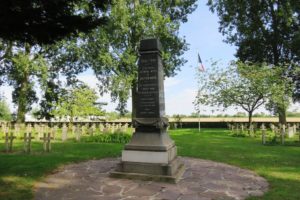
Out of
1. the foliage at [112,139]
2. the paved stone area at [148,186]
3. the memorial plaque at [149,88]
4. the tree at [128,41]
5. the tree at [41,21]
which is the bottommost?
the paved stone area at [148,186]

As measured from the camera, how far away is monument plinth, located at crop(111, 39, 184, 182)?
336 inches

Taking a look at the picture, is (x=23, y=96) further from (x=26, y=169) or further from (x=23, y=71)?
(x=26, y=169)

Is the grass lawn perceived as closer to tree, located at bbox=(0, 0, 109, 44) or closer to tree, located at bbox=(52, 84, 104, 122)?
tree, located at bbox=(0, 0, 109, 44)

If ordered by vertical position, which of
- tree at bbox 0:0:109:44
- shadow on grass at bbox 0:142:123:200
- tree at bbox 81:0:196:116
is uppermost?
tree at bbox 81:0:196:116

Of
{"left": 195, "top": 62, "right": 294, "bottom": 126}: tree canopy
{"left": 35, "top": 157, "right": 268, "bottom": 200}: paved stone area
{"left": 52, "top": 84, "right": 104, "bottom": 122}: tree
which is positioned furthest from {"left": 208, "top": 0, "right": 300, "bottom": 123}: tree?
{"left": 35, "top": 157, "right": 268, "bottom": 200}: paved stone area

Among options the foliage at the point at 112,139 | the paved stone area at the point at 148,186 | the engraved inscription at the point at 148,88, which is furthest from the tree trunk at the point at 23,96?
the engraved inscription at the point at 148,88

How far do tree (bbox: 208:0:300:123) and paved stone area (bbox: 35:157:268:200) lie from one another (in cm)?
2388

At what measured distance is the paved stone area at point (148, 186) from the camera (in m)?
6.95

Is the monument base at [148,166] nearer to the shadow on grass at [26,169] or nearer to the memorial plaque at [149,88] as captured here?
the memorial plaque at [149,88]

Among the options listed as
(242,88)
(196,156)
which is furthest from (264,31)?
(196,156)

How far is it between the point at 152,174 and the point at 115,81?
22.1 m

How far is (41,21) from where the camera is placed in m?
6.00

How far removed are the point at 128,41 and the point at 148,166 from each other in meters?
24.2

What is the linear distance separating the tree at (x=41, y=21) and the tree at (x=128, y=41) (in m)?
22.4
